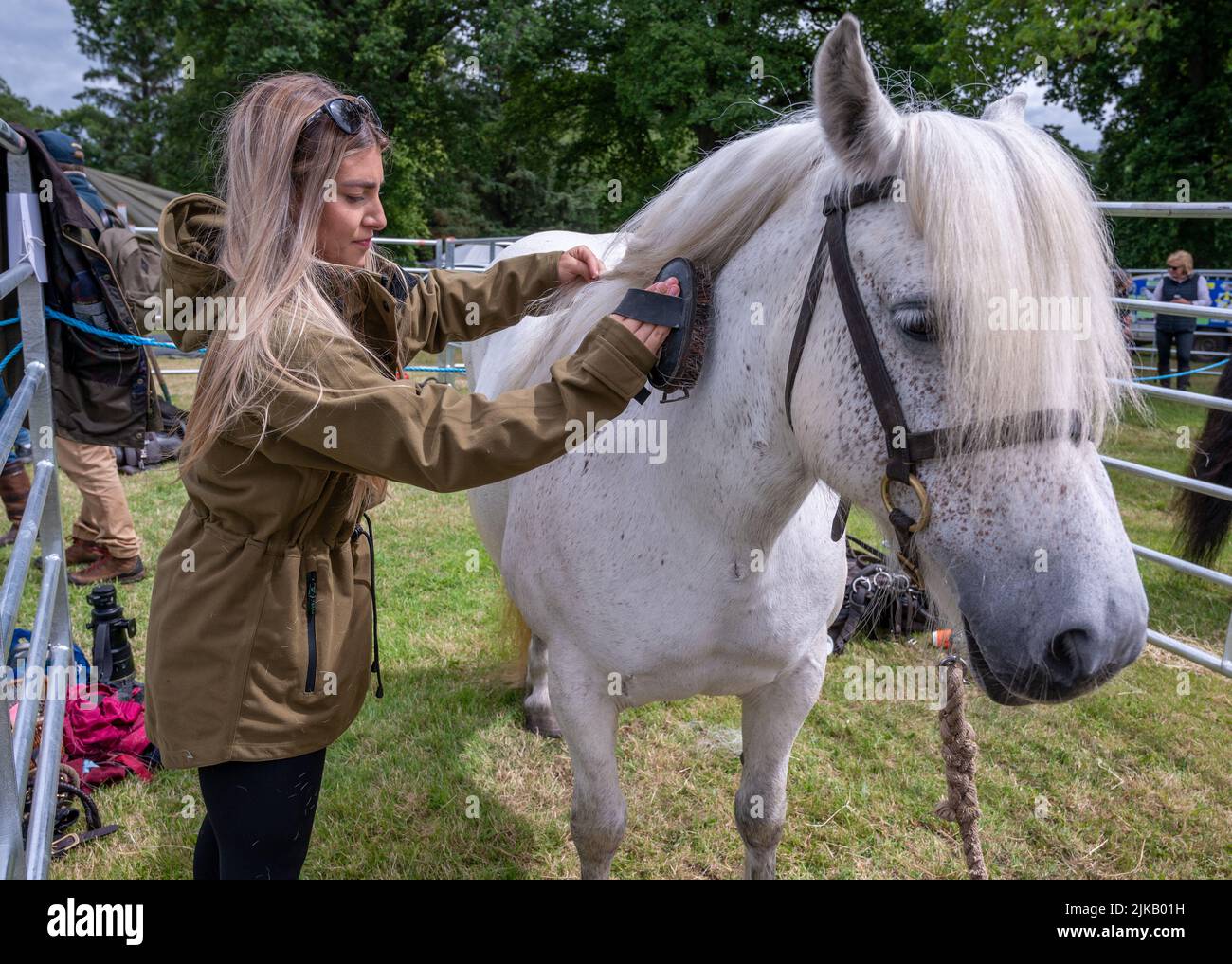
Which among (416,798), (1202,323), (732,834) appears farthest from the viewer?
(1202,323)

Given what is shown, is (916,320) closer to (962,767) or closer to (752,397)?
(752,397)

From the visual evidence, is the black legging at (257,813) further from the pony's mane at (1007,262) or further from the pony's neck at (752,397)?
the pony's mane at (1007,262)

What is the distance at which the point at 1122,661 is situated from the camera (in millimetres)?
1146

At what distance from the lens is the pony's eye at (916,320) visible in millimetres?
1228

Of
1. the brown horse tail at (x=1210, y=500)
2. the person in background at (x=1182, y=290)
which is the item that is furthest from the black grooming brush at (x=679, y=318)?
the person in background at (x=1182, y=290)

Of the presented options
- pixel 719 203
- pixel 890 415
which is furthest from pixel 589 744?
pixel 719 203

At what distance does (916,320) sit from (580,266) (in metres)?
1.14

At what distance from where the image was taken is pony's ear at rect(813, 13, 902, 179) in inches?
49.0

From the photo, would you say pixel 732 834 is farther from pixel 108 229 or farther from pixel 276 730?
pixel 108 229

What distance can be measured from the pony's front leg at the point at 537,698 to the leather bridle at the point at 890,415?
243cm

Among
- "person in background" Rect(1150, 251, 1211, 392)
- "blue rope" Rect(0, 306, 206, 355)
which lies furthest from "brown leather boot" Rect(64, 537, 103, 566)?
"person in background" Rect(1150, 251, 1211, 392)
